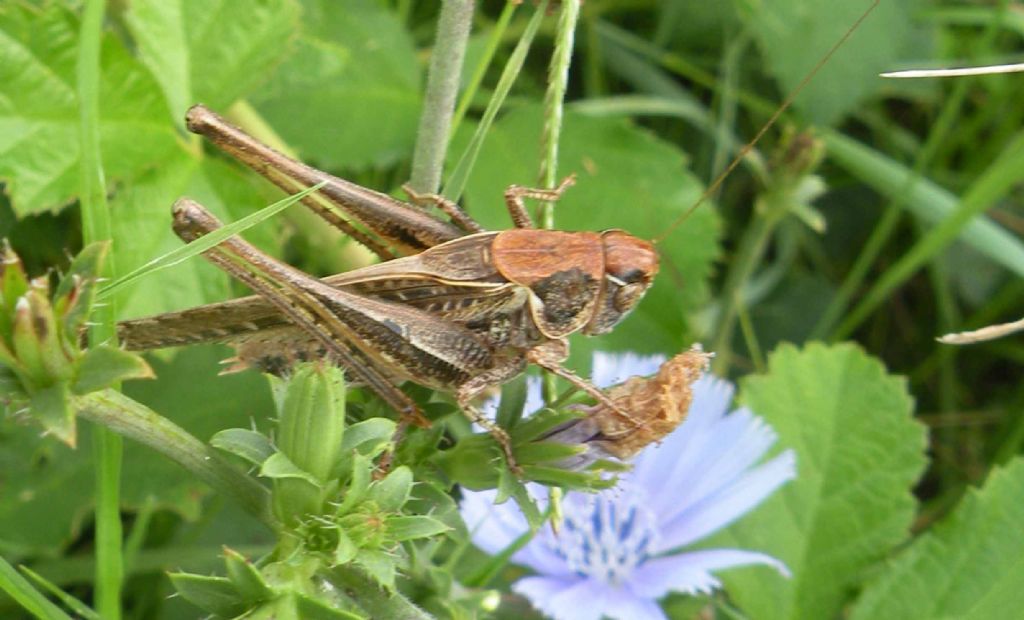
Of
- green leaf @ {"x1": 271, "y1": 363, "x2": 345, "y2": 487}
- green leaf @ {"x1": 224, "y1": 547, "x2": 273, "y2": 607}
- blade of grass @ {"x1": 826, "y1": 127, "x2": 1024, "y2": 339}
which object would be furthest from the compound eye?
blade of grass @ {"x1": 826, "y1": 127, "x2": 1024, "y2": 339}

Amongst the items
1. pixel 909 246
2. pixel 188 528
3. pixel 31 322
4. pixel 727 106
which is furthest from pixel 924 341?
pixel 31 322

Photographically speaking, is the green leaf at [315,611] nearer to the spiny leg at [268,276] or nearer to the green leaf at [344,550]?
the green leaf at [344,550]

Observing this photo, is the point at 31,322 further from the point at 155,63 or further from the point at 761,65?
the point at 761,65

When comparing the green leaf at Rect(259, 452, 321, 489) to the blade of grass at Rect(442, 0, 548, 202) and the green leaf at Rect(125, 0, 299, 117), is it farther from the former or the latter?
the green leaf at Rect(125, 0, 299, 117)

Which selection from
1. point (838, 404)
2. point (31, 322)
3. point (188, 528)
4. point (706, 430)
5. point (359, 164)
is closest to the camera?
point (31, 322)

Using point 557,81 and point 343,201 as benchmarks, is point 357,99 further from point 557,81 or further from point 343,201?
point 557,81
